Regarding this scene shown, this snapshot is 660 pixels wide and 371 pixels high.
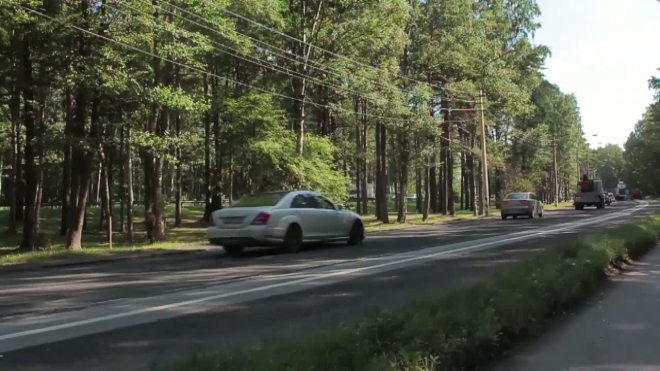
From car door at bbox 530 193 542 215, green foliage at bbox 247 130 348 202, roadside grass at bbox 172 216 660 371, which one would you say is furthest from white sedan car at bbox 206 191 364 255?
car door at bbox 530 193 542 215

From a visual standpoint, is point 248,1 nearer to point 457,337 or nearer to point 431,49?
point 431,49

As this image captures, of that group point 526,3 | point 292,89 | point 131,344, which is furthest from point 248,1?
point 526,3

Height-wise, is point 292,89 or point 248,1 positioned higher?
point 248,1

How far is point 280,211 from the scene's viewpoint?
1446cm

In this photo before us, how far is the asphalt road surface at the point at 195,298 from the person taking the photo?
5.84 metres

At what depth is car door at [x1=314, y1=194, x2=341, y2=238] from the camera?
15.7 m

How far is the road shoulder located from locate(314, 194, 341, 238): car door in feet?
26.1

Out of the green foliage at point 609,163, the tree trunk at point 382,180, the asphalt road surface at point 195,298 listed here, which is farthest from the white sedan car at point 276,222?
the green foliage at point 609,163

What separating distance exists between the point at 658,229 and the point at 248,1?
1719 centimetres

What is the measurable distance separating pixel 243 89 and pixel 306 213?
55.4 ft

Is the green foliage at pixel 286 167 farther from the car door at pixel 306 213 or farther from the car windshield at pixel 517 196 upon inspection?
the car windshield at pixel 517 196

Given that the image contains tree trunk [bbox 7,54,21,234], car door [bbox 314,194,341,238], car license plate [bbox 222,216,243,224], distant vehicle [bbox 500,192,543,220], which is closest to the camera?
car license plate [bbox 222,216,243,224]

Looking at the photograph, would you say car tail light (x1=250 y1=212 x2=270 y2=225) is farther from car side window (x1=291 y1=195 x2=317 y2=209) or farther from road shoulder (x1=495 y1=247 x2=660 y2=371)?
→ road shoulder (x1=495 y1=247 x2=660 y2=371)

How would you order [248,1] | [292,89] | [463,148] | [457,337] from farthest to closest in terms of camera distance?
[463,148]
[292,89]
[248,1]
[457,337]
